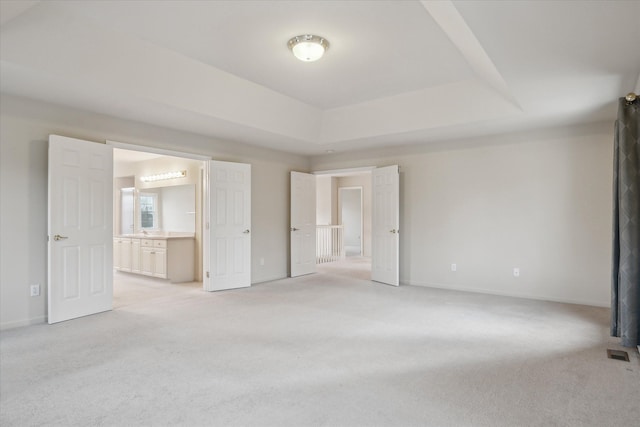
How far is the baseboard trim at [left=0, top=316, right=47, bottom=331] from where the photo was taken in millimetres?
3678

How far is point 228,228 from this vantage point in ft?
19.0

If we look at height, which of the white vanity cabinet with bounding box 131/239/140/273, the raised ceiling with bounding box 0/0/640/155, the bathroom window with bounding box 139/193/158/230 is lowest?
the white vanity cabinet with bounding box 131/239/140/273

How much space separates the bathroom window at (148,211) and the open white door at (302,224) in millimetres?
3078

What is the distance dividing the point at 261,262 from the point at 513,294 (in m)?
4.08

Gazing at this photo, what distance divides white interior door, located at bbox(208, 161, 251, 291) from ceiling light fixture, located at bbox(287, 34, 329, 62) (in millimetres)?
2670

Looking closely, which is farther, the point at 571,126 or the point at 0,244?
the point at 571,126

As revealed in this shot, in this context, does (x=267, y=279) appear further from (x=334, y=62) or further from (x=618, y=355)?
(x=618, y=355)

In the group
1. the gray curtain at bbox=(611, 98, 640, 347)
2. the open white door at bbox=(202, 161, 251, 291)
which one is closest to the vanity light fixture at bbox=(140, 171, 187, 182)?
the open white door at bbox=(202, 161, 251, 291)

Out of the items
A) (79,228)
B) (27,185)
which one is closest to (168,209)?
(79,228)

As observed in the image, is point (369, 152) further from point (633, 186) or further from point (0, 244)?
point (0, 244)

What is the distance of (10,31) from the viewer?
9.39ft

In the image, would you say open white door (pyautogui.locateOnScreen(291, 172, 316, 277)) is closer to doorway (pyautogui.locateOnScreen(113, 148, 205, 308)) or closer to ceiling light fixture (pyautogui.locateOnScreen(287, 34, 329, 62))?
doorway (pyautogui.locateOnScreen(113, 148, 205, 308))

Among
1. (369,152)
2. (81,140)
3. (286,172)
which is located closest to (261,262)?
(286,172)

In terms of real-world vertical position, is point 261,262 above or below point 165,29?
below
